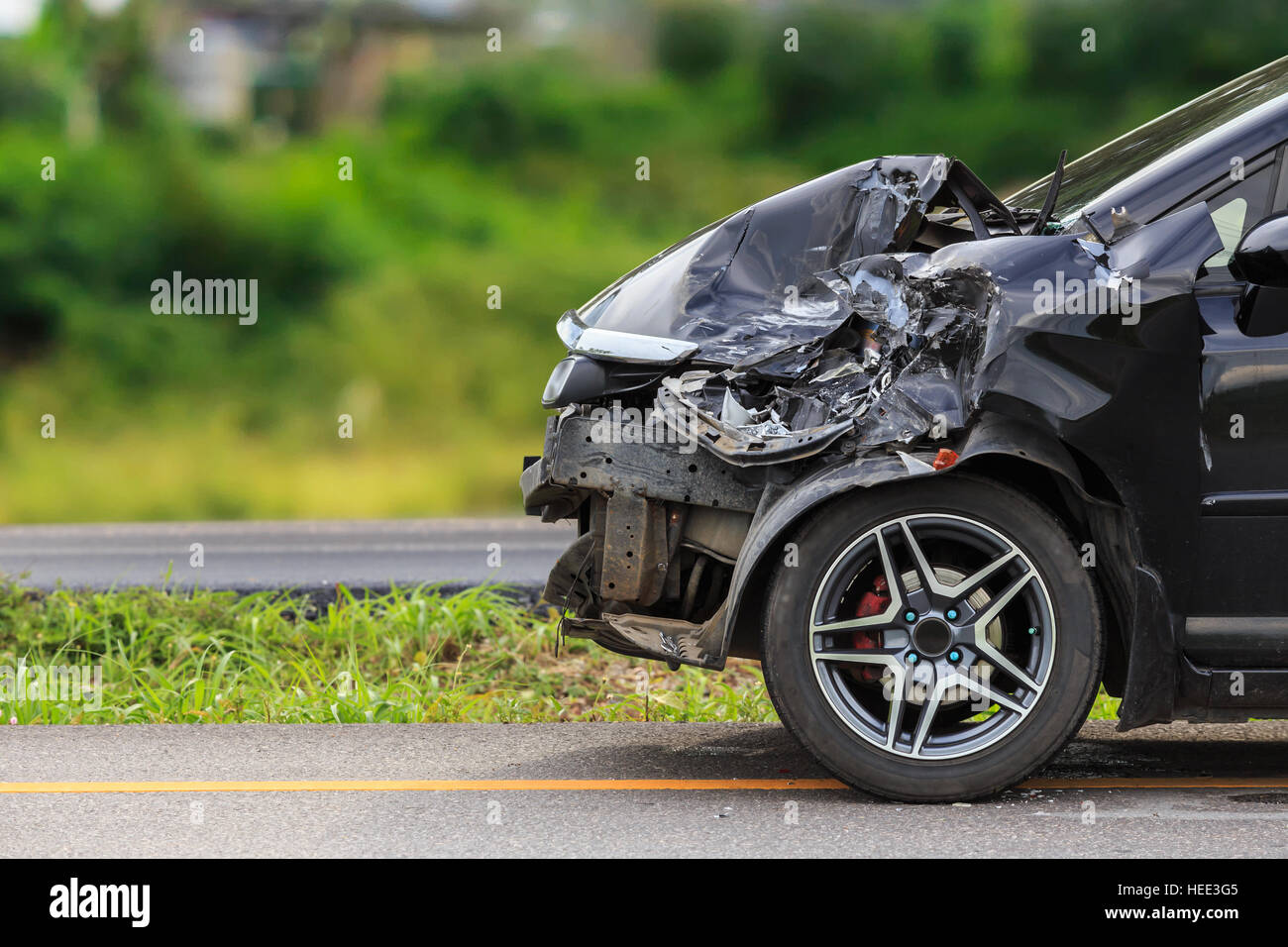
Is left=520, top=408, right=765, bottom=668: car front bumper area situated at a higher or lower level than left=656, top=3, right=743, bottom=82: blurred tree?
lower

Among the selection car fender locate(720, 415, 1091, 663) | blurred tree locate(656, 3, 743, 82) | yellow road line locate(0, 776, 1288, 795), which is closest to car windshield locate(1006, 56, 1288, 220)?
car fender locate(720, 415, 1091, 663)

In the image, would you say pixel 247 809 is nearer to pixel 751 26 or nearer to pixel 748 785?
pixel 748 785

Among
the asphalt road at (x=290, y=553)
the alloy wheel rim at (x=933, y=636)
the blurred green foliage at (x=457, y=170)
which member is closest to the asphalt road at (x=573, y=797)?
the alloy wheel rim at (x=933, y=636)

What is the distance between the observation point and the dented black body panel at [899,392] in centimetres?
404

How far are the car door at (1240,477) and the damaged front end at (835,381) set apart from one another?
99 millimetres

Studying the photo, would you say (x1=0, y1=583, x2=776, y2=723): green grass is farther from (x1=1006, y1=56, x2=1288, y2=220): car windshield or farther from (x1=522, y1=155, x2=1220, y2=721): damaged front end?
(x1=1006, y1=56, x2=1288, y2=220): car windshield

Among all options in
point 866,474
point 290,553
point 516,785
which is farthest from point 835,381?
point 290,553

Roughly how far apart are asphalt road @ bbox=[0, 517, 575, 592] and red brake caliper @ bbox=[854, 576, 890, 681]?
3682 mm

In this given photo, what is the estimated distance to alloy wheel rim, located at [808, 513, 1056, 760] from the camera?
4.14 meters

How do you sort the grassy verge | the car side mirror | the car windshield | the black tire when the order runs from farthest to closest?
1. the grassy verge
2. the car windshield
3. the black tire
4. the car side mirror

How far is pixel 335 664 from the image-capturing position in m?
6.65

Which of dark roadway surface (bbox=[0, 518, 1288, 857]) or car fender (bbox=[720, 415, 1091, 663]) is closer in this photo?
dark roadway surface (bbox=[0, 518, 1288, 857])

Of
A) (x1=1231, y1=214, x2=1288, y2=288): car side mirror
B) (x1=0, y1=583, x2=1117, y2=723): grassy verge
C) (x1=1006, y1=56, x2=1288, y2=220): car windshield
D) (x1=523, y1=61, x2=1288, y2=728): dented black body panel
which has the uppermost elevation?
(x1=1006, y1=56, x2=1288, y2=220): car windshield

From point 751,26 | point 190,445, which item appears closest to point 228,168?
point 190,445
